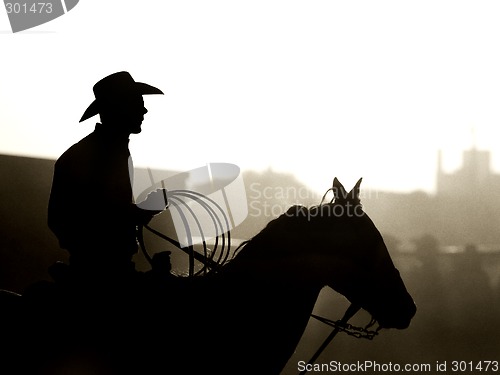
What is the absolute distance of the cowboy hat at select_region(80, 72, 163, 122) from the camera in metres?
5.12

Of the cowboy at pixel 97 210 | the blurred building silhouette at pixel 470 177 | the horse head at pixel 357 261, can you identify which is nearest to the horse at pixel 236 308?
the horse head at pixel 357 261

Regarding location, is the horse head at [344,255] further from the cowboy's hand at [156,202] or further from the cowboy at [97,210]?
the cowboy at [97,210]

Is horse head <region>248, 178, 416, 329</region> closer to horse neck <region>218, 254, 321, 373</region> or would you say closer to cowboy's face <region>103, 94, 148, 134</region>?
horse neck <region>218, 254, 321, 373</region>

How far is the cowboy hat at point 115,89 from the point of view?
5.12m

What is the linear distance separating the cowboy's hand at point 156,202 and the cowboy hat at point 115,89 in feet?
2.64

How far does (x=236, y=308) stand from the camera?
4680 mm

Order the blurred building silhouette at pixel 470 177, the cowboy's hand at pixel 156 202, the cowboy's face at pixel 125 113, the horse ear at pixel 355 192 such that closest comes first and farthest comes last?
the horse ear at pixel 355 192, the cowboy's hand at pixel 156 202, the cowboy's face at pixel 125 113, the blurred building silhouette at pixel 470 177

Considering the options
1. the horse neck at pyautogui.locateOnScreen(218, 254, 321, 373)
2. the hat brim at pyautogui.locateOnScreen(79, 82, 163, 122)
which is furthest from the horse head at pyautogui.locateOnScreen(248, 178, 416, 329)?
the hat brim at pyautogui.locateOnScreen(79, 82, 163, 122)

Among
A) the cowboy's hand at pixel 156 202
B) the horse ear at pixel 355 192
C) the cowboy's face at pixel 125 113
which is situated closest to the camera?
the horse ear at pixel 355 192

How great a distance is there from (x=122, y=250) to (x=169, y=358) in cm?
82

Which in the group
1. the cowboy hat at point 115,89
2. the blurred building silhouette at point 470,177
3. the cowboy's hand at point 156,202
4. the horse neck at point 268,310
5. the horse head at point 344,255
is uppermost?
the cowboy hat at point 115,89

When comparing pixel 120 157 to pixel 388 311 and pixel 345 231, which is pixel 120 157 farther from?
pixel 388 311

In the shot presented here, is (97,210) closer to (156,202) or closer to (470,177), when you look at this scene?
(156,202)

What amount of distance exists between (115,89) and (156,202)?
0.93 metres
